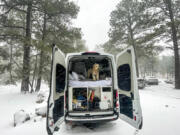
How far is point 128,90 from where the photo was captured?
2.71 meters

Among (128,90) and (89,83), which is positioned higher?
(89,83)

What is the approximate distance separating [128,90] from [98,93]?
883mm

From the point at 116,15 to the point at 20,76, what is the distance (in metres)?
13.2

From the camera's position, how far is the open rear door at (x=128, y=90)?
2365mm

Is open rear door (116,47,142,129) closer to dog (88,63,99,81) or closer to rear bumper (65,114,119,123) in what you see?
rear bumper (65,114,119,123)

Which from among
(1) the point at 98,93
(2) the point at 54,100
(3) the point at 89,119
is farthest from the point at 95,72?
(2) the point at 54,100

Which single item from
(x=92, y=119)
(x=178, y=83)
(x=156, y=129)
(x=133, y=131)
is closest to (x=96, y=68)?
(x=92, y=119)

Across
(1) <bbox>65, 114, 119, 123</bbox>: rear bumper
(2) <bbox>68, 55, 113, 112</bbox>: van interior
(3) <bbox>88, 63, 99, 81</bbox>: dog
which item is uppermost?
(3) <bbox>88, 63, 99, 81</bbox>: dog

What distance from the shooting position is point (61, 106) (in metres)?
2.70

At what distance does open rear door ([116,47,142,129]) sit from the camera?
2365mm

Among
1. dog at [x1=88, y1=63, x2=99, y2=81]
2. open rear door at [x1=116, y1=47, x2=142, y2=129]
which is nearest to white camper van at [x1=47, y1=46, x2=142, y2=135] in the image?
open rear door at [x1=116, y1=47, x2=142, y2=129]

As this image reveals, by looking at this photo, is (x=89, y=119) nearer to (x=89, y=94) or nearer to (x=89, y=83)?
(x=89, y=94)

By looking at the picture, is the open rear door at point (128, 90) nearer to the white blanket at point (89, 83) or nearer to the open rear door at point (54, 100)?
the white blanket at point (89, 83)

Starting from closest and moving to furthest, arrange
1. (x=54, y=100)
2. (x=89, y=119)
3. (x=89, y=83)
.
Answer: (x=54, y=100) → (x=89, y=119) → (x=89, y=83)
